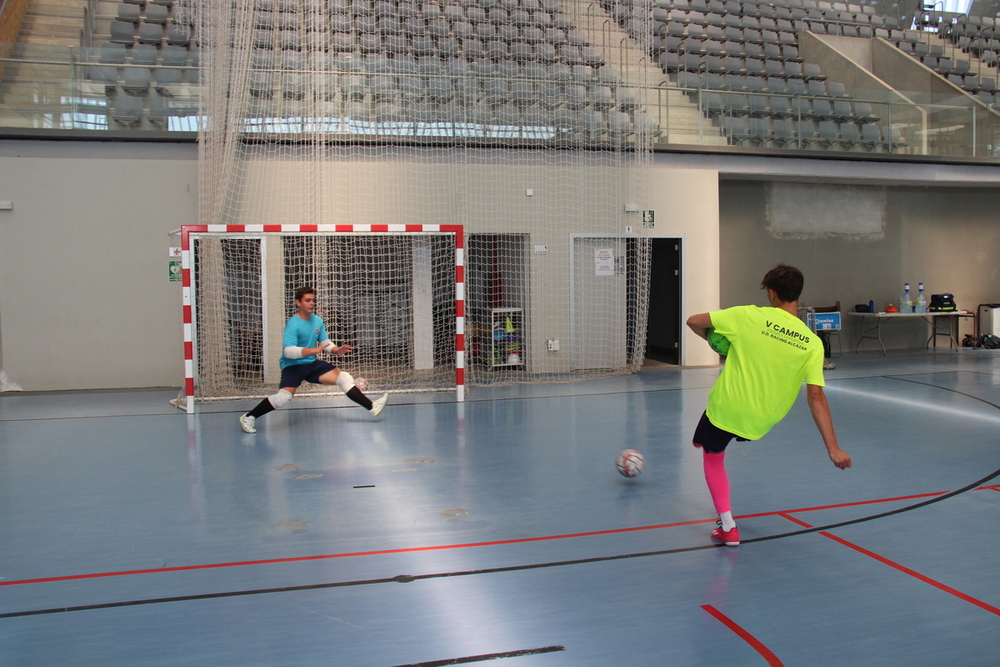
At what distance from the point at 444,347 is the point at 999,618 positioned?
9.22 m

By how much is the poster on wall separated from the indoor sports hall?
48mm

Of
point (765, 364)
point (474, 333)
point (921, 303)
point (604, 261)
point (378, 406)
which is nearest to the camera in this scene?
point (765, 364)

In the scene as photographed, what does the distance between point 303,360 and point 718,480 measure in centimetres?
494

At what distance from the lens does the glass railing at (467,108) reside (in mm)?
10078

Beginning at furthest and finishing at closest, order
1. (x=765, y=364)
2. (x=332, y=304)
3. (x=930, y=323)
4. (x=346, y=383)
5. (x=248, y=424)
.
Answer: (x=930, y=323) < (x=332, y=304) < (x=346, y=383) < (x=248, y=424) < (x=765, y=364)

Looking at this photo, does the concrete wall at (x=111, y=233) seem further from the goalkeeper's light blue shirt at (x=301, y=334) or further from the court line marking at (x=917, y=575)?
the court line marking at (x=917, y=575)

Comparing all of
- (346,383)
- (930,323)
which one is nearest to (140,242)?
(346,383)

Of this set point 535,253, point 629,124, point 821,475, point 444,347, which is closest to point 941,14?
point 629,124

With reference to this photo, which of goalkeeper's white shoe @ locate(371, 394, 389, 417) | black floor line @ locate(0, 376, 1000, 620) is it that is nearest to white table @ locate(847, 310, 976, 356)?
goalkeeper's white shoe @ locate(371, 394, 389, 417)

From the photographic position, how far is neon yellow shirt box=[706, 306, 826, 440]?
12.8 ft

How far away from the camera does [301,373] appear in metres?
7.62

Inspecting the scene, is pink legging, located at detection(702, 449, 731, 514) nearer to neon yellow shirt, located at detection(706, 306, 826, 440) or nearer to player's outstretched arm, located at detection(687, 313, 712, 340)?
neon yellow shirt, located at detection(706, 306, 826, 440)

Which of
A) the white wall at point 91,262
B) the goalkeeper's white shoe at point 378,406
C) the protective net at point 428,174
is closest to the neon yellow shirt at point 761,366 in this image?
the goalkeeper's white shoe at point 378,406

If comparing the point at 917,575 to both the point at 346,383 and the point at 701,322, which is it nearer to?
the point at 701,322
